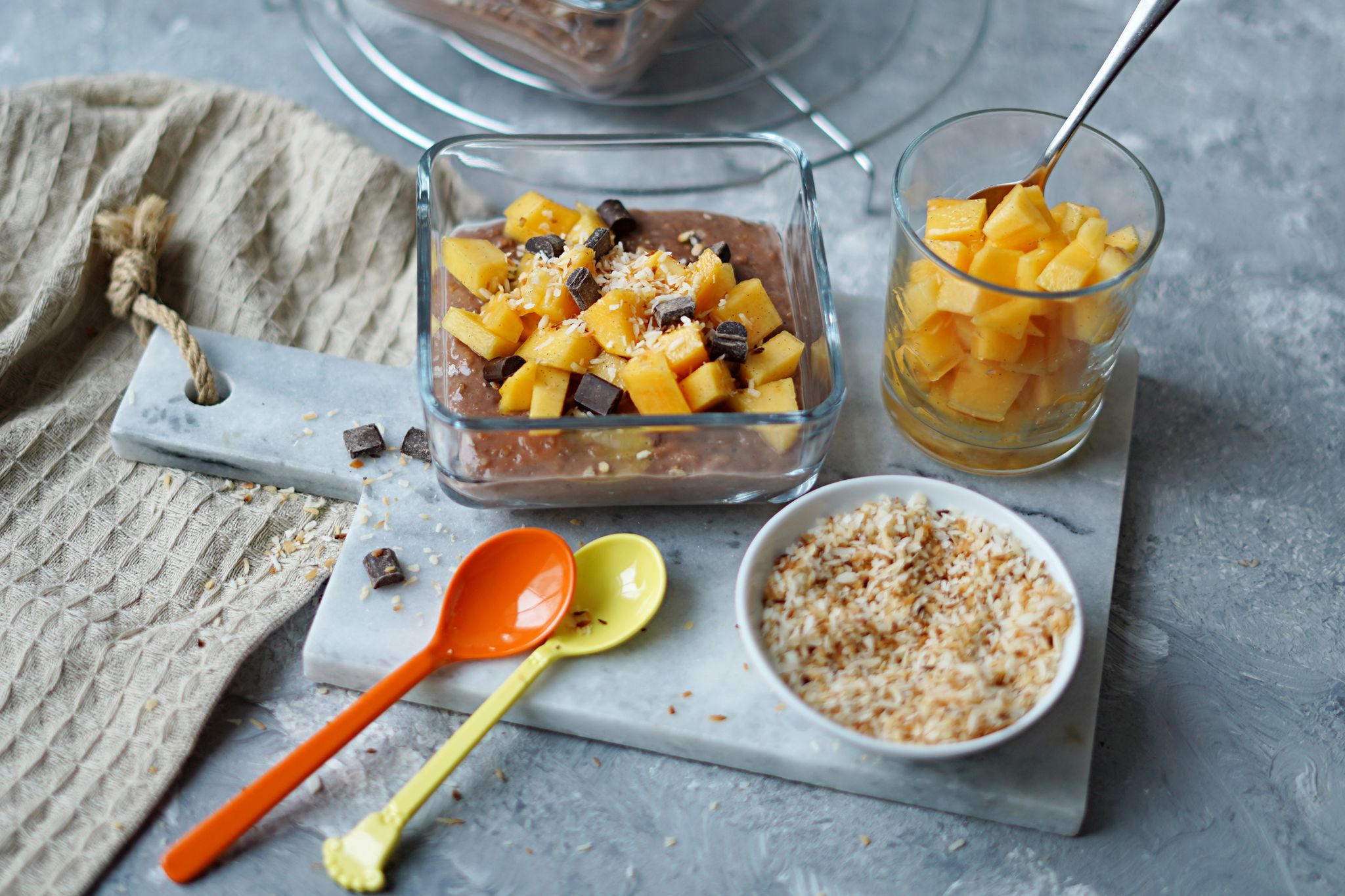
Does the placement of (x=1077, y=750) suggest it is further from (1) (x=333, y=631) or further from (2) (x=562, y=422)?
(1) (x=333, y=631)

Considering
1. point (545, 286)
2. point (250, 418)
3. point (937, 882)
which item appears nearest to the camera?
point (937, 882)

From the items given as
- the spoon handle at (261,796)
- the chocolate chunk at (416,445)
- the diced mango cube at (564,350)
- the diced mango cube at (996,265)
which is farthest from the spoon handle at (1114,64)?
the spoon handle at (261,796)

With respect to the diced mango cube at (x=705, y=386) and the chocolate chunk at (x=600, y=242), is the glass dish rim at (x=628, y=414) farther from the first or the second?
the chocolate chunk at (x=600, y=242)

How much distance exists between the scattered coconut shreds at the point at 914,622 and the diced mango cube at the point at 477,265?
0.67m

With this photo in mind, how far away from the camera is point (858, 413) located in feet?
6.68

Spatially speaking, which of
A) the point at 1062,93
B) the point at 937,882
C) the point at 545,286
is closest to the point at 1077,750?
the point at 937,882

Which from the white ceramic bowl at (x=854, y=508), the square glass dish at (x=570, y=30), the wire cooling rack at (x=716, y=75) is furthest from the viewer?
the wire cooling rack at (x=716, y=75)

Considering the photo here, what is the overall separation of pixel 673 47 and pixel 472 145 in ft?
3.20

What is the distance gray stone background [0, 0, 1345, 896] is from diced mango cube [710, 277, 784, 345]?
56 centimetres

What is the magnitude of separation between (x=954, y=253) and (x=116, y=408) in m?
1.48

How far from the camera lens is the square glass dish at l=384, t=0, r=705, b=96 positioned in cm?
236

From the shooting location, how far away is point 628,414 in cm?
172

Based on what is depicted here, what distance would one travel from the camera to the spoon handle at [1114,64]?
5.68 feet

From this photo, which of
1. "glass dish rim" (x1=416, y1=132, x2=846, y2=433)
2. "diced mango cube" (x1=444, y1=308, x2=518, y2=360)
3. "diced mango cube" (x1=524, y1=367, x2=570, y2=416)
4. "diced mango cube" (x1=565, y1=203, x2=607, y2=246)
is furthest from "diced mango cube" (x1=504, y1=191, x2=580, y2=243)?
"diced mango cube" (x1=524, y1=367, x2=570, y2=416)
